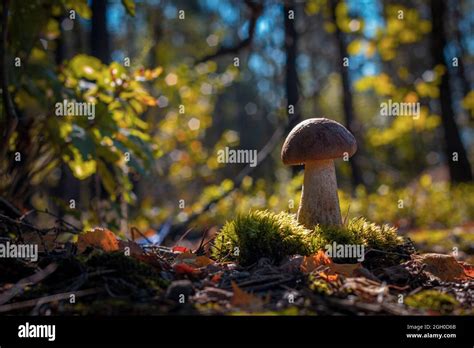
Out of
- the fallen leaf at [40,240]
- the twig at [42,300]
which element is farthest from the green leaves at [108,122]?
the twig at [42,300]

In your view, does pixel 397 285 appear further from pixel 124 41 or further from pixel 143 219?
pixel 124 41

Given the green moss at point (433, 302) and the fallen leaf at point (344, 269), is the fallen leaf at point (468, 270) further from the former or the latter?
the fallen leaf at point (344, 269)

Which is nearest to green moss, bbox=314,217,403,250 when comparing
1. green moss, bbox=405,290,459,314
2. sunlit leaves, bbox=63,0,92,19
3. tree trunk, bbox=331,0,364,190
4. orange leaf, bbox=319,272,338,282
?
orange leaf, bbox=319,272,338,282

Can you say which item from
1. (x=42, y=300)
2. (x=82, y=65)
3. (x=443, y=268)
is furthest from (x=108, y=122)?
(x=443, y=268)

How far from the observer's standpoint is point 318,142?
120 inches

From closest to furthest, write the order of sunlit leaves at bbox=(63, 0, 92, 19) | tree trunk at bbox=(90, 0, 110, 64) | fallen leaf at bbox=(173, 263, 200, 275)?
fallen leaf at bbox=(173, 263, 200, 275) < sunlit leaves at bbox=(63, 0, 92, 19) < tree trunk at bbox=(90, 0, 110, 64)

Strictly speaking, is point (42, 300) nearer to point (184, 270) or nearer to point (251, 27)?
point (184, 270)

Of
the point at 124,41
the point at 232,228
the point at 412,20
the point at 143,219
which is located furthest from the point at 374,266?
the point at 124,41

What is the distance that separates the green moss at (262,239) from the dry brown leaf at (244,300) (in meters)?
0.65

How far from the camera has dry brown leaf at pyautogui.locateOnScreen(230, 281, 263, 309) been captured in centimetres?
217

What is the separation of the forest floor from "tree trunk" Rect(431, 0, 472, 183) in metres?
10.1

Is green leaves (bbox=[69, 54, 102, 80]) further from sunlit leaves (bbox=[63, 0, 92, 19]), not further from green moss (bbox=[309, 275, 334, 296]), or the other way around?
green moss (bbox=[309, 275, 334, 296])

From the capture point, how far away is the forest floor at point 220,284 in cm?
215

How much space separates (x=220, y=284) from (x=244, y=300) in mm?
330
